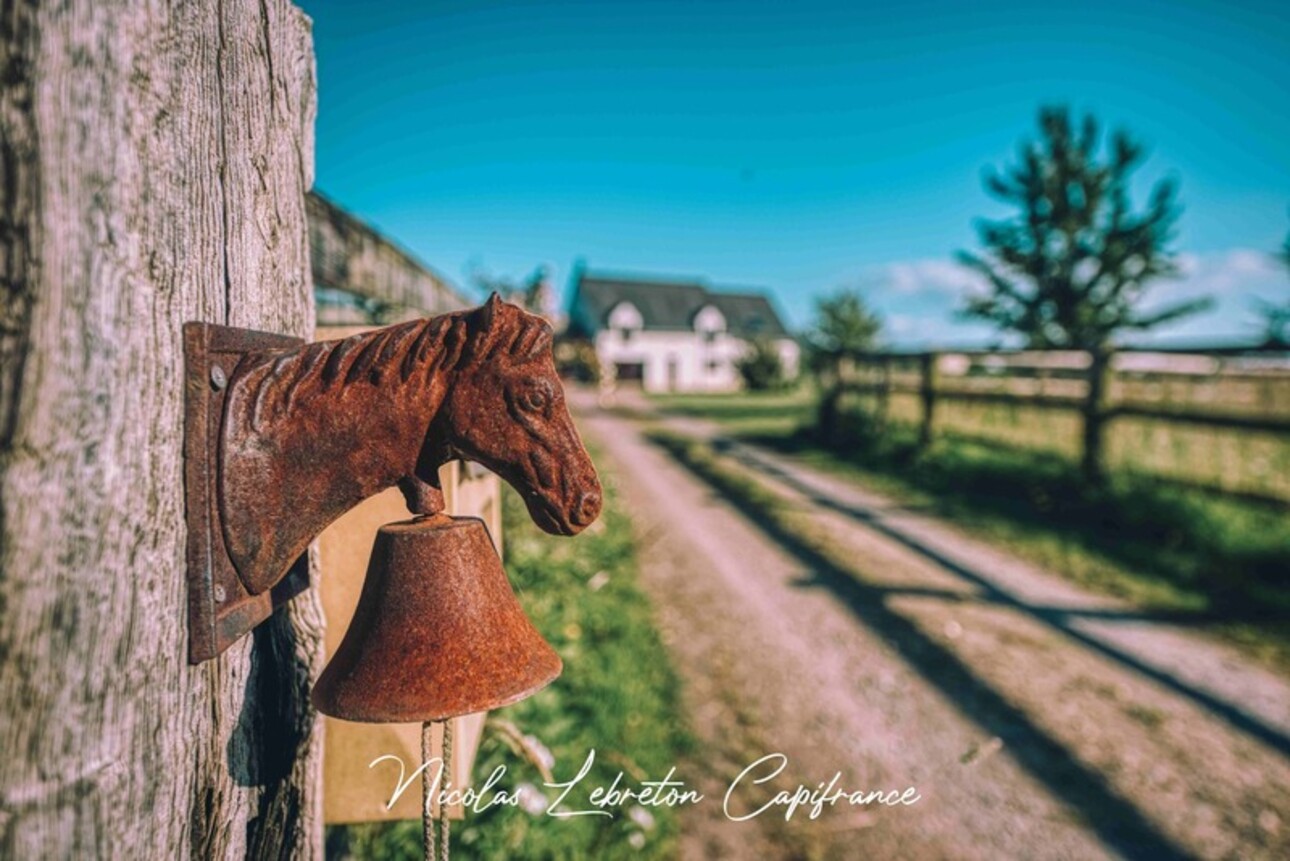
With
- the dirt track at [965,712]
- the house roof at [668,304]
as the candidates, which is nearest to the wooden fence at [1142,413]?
the dirt track at [965,712]

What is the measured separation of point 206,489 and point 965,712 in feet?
13.3

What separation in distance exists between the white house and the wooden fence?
31.9 m

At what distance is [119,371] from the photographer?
69 cm

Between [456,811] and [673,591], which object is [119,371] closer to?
[456,811]

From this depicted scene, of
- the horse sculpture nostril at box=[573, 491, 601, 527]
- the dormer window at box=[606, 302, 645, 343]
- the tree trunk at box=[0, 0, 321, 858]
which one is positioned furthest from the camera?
the dormer window at box=[606, 302, 645, 343]

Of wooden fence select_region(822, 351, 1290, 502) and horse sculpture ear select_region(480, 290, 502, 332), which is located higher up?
horse sculpture ear select_region(480, 290, 502, 332)

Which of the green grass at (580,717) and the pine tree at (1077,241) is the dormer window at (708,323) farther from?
the green grass at (580,717)

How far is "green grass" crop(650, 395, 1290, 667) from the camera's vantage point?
205 inches

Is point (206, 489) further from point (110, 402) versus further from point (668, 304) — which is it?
point (668, 304)

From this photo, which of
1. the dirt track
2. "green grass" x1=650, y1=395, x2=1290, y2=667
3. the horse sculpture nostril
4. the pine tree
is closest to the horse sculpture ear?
the horse sculpture nostril

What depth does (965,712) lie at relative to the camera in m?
3.83

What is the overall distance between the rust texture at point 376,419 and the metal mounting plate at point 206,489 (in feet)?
0.03

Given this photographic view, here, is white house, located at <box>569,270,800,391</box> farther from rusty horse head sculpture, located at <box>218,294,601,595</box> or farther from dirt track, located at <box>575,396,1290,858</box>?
rusty horse head sculpture, located at <box>218,294,601,595</box>

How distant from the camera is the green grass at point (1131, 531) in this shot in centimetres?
520
